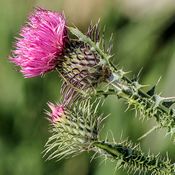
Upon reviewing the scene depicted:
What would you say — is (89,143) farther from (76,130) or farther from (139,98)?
(139,98)

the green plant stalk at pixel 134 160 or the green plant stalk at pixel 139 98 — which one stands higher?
the green plant stalk at pixel 139 98

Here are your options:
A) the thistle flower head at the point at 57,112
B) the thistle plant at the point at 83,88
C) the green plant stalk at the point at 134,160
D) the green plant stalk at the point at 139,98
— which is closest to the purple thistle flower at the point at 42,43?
the thistle plant at the point at 83,88

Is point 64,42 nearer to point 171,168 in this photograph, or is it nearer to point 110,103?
point 171,168

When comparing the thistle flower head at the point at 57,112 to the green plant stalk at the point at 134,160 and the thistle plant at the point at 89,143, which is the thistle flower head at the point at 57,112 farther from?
the green plant stalk at the point at 134,160

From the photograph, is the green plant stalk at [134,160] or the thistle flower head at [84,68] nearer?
the green plant stalk at [134,160]

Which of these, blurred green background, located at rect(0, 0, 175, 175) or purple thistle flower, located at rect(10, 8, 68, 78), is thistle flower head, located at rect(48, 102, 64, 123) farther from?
blurred green background, located at rect(0, 0, 175, 175)

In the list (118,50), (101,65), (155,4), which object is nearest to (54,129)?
(101,65)

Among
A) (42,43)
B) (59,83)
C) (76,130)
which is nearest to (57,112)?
(76,130)

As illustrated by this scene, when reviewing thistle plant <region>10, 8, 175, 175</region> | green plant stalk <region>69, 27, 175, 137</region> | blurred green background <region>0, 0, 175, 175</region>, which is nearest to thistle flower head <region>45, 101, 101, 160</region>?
thistle plant <region>10, 8, 175, 175</region>
